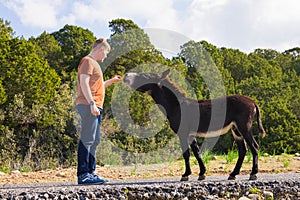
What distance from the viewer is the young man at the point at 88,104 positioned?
5904 mm

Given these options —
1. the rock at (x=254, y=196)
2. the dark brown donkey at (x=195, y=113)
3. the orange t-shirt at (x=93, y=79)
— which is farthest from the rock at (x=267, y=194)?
the orange t-shirt at (x=93, y=79)

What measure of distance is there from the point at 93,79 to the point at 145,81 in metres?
0.99

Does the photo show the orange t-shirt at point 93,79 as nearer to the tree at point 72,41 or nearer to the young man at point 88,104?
the young man at point 88,104

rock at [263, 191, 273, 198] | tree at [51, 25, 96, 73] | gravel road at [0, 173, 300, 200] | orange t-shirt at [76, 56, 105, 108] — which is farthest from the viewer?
tree at [51, 25, 96, 73]

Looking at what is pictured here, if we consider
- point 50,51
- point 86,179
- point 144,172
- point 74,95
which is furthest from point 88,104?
point 50,51

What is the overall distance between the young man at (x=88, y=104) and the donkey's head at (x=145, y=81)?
2.05 ft

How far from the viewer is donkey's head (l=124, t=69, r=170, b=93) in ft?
21.9

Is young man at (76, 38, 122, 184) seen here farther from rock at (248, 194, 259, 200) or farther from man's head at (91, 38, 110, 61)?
rock at (248, 194, 259, 200)

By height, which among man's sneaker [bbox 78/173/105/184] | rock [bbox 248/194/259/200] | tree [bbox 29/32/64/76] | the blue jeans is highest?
tree [bbox 29/32/64/76]

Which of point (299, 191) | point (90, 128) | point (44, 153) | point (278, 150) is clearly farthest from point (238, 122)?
point (278, 150)

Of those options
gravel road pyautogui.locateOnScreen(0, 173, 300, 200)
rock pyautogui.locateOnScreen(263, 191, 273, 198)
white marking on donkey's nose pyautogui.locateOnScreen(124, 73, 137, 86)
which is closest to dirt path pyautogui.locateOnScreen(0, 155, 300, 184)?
white marking on donkey's nose pyautogui.locateOnScreen(124, 73, 137, 86)

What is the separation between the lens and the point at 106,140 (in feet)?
63.5

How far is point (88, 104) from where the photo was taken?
5988 millimetres

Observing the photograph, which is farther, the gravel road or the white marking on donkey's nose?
the white marking on donkey's nose
